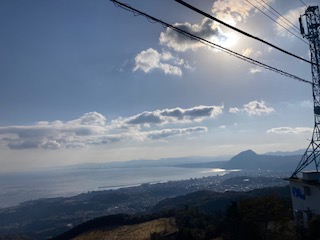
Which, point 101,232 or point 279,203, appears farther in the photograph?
point 101,232

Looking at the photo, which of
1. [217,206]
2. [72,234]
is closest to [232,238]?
[72,234]

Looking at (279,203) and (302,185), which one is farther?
(302,185)

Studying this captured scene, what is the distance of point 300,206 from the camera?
111ft

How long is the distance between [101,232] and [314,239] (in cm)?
6753

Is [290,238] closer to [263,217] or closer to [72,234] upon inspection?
[263,217]

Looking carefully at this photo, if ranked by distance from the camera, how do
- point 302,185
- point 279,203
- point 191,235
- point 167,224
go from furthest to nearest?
point 167,224
point 191,235
point 302,185
point 279,203

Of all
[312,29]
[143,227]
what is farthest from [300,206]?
[143,227]

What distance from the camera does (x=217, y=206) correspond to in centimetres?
13662

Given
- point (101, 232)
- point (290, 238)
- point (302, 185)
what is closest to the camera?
point (290, 238)

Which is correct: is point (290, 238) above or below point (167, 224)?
above

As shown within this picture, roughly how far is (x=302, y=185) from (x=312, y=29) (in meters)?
16.2

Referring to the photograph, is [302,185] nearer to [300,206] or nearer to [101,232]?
[300,206]

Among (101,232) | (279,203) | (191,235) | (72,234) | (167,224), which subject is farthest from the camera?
(72,234)

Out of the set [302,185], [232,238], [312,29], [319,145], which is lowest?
[232,238]
